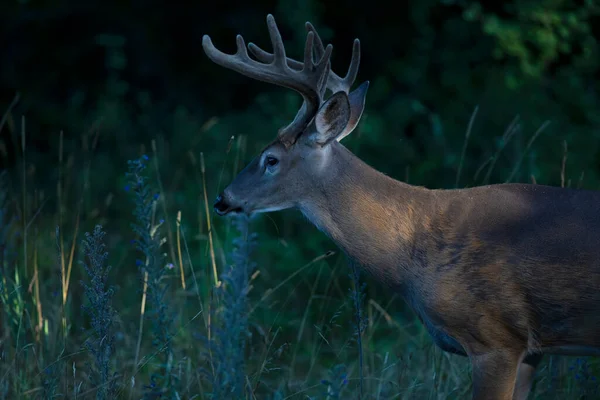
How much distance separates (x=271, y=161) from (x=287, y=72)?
40 cm

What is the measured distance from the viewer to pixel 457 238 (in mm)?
4152

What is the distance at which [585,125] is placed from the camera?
808 cm

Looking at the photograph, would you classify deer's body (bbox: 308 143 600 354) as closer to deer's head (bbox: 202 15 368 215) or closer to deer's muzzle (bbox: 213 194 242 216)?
deer's head (bbox: 202 15 368 215)

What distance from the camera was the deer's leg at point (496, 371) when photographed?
4004mm

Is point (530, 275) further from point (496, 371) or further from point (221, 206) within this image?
point (221, 206)

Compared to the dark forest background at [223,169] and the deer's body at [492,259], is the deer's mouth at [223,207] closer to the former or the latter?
the dark forest background at [223,169]

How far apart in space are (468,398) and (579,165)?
3361 mm

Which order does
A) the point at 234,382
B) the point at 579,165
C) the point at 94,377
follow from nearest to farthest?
the point at 234,382 < the point at 94,377 < the point at 579,165

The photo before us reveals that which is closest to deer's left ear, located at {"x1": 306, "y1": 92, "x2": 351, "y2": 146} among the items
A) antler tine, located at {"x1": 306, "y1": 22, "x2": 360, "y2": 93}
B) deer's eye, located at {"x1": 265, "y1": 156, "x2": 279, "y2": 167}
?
deer's eye, located at {"x1": 265, "y1": 156, "x2": 279, "y2": 167}

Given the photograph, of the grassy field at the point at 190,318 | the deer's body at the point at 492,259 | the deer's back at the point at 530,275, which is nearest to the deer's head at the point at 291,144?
the grassy field at the point at 190,318

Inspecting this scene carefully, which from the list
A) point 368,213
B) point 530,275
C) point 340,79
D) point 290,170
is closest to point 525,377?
point 530,275

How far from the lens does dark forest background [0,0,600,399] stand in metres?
4.15

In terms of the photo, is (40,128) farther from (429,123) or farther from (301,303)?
(301,303)

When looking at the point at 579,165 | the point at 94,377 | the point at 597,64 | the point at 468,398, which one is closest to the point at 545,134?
the point at 579,165
